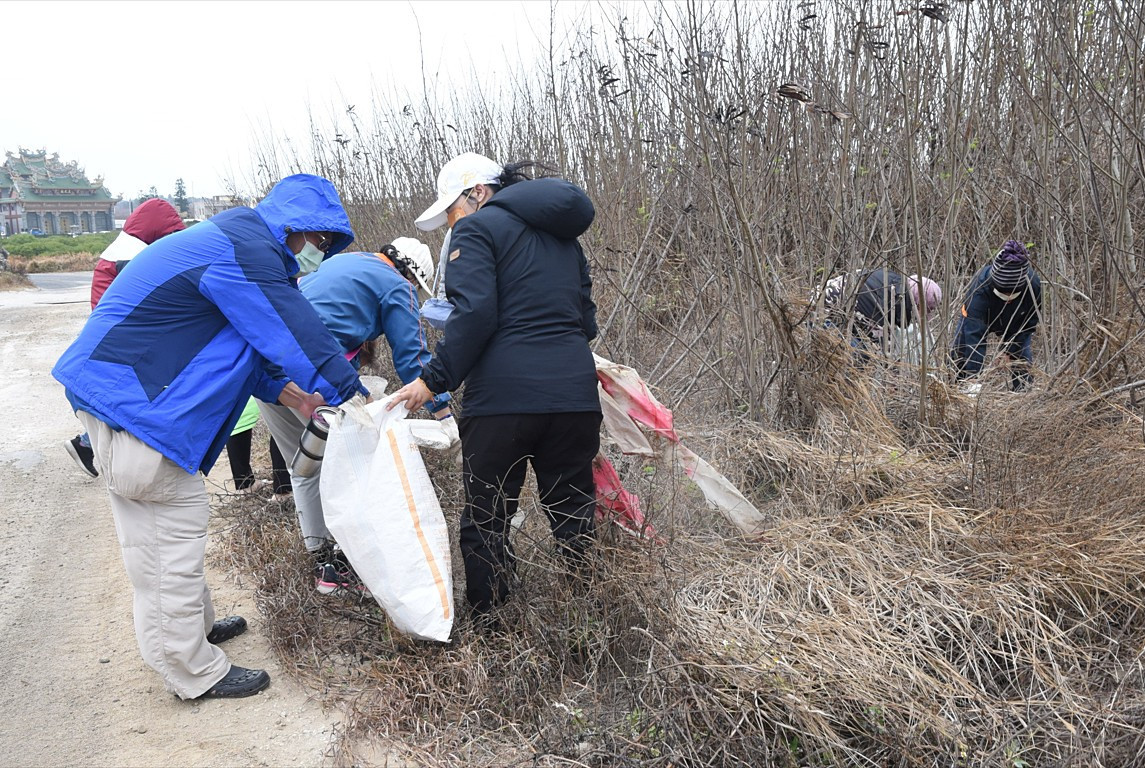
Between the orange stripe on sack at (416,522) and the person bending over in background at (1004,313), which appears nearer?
the orange stripe on sack at (416,522)

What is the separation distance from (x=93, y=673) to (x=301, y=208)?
192cm

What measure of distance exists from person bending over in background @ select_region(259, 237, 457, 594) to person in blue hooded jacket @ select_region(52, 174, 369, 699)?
2.04 feet

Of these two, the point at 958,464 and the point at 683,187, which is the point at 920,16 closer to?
the point at 683,187

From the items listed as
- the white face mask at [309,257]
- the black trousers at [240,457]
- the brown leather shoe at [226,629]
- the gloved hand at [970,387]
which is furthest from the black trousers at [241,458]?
the gloved hand at [970,387]

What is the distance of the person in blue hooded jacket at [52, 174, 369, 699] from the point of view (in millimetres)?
2777

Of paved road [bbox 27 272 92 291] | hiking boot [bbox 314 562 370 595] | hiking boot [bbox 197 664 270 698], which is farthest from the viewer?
paved road [bbox 27 272 92 291]

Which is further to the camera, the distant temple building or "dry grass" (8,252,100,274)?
the distant temple building

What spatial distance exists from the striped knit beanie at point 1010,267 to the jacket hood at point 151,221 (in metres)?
4.78

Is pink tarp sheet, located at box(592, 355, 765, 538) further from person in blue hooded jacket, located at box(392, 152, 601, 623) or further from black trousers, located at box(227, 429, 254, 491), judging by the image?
black trousers, located at box(227, 429, 254, 491)

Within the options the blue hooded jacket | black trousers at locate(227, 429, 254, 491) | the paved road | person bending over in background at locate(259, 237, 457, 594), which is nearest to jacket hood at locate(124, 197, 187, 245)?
black trousers at locate(227, 429, 254, 491)

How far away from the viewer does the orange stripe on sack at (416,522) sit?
2.87 meters

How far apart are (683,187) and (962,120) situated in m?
1.51

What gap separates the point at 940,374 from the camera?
4051mm

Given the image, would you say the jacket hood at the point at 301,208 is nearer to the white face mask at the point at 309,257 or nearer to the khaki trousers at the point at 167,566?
the white face mask at the point at 309,257
